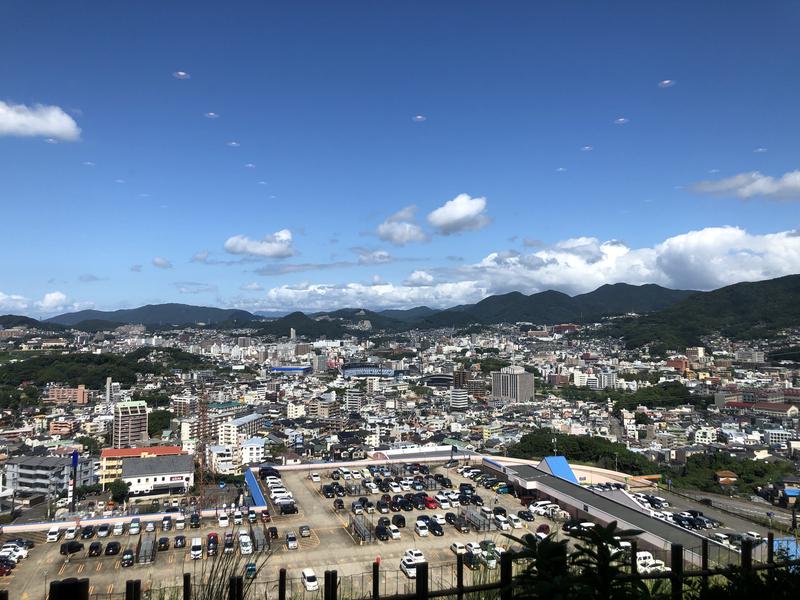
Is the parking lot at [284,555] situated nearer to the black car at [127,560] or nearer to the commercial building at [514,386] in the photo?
the black car at [127,560]

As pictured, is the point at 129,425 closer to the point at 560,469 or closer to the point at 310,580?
the point at 560,469

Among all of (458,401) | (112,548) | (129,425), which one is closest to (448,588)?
(112,548)

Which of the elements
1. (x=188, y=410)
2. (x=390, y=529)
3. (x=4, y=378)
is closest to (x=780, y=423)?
(x=390, y=529)

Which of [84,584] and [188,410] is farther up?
[84,584]

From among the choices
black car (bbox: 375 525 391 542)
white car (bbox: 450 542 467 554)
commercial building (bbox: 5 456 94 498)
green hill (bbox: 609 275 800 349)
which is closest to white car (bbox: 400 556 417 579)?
white car (bbox: 450 542 467 554)

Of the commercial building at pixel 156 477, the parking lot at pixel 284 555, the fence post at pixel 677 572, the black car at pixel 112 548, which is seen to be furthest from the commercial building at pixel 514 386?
the fence post at pixel 677 572

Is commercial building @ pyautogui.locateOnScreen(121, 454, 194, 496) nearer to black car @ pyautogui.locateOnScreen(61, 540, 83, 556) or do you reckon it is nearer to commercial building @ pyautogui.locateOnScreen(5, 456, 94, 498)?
commercial building @ pyautogui.locateOnScreen(5, 456, 94, 498)

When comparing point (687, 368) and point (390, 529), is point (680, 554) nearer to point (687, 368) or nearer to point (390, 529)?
point (390, 529)
